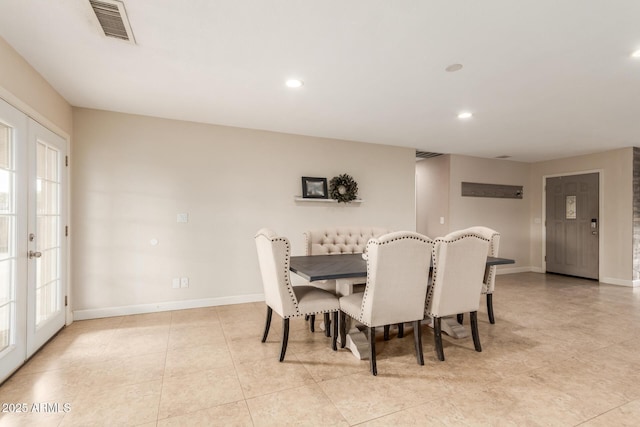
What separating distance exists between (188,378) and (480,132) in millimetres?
4537

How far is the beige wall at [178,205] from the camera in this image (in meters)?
3.54

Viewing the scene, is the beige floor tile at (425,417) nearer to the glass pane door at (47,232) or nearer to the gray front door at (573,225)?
the glass pane door at (47,232)

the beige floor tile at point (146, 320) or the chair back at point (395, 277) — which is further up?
the chair back at point (395, 277)

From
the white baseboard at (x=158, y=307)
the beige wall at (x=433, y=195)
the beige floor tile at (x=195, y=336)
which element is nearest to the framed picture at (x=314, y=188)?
the white baseboard at (x=158, y=307)

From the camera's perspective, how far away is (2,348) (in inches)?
85.8

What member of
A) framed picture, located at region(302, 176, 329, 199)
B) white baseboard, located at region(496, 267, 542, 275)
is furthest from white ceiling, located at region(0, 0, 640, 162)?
white baseboard, located at region(496, 267, 542, 275)

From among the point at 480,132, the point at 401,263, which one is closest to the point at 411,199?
the point at 480,132

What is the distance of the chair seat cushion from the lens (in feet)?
8.35

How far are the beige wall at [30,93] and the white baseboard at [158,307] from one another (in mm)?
1947

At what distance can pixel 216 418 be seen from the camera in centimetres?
180

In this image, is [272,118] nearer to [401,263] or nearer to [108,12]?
[108,12]

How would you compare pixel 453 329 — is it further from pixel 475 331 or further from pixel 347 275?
pixel 347 275

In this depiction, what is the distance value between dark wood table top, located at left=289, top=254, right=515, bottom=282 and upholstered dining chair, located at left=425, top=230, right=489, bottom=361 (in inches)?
20.0

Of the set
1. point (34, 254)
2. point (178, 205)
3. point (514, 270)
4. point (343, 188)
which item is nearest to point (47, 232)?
point (34, 254)
